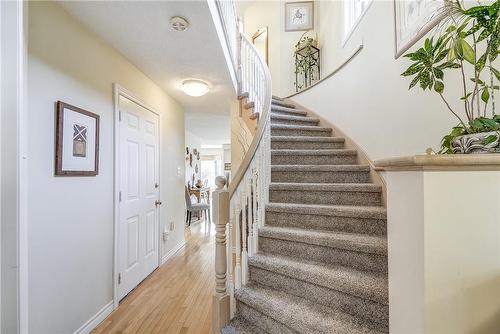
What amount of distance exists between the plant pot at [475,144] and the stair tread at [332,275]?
82 centimetres

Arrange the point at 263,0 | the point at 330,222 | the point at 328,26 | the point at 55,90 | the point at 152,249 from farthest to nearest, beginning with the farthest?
the point at 263,0 < the point at 328,26 < the point at 152,249 < the point at 330,222 < the point at 55,90

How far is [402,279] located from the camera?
80cm

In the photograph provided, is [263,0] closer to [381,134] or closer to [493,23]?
[381,134]

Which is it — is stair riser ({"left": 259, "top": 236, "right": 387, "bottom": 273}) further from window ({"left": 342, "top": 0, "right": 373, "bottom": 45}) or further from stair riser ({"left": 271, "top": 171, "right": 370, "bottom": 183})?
window ({"left": 342, "top": 0, "right": 373, "bottom": 45})

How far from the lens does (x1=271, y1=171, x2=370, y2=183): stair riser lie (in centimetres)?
243

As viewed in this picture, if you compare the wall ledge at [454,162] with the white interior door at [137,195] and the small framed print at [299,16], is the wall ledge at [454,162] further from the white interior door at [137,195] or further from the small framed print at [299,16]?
the small framed print at [299,16]

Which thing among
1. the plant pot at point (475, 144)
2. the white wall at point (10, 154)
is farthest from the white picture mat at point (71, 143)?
the plant pot at point (475, 144)

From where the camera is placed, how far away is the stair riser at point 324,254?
1.52m

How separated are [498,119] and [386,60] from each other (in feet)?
5.14

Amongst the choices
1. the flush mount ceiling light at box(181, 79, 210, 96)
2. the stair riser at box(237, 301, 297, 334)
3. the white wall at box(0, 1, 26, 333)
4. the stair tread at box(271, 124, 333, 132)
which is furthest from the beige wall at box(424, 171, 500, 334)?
the flush mount ceiling light at box(181, 79, 210, 96)

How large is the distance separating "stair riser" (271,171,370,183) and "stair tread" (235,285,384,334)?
1.14 m

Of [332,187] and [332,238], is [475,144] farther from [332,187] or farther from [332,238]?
[332,187]

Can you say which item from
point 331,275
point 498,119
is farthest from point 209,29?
point 331,275

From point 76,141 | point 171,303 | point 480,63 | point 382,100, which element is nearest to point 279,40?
point 382,100
